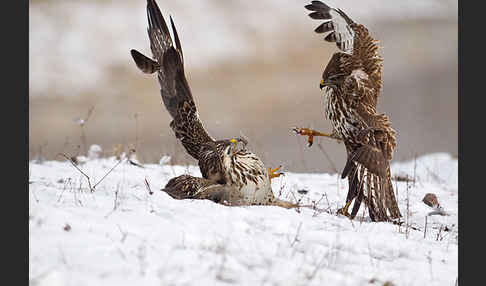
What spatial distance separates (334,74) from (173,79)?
1.82m

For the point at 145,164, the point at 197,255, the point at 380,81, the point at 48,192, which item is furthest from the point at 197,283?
the point at 145,164

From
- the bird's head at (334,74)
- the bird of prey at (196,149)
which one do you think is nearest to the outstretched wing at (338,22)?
the bird's head at (334,74)

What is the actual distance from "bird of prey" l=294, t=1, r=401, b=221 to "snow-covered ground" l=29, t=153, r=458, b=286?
0.33 meters

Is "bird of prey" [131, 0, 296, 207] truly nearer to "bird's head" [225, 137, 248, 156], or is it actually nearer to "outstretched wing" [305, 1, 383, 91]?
"bird's head" [225, 137, 248, 156]

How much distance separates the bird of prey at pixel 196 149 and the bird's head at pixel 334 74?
105 cm

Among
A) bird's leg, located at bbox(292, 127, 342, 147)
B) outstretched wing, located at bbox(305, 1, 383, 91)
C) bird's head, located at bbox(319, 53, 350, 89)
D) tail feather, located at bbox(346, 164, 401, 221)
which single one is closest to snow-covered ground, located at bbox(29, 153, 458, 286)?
tail feather, located at bbox(346, 164, 401, 221)

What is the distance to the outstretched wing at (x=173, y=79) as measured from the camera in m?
5.09

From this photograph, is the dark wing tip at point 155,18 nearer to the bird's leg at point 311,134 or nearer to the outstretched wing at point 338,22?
the outstretched wing at point 338,22

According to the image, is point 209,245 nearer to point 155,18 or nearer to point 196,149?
point 196,149

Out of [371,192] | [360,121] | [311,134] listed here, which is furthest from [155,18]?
[371,192]

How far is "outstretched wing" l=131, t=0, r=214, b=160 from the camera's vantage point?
5.09 m

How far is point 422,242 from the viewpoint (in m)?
4.13

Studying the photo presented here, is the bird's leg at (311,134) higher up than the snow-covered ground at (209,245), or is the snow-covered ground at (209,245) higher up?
the bird's leg at (311,134)

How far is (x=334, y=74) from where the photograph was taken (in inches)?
186
